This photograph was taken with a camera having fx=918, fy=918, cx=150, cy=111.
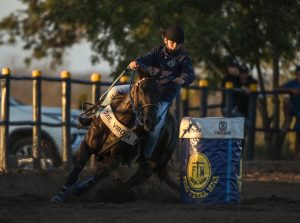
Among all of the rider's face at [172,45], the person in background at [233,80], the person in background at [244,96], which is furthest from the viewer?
Answer: the person in background at [244,96]

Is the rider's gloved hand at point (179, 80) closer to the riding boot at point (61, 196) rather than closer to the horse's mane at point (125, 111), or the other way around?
the horse's mane at point (125, 111)

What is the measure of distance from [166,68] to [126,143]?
3.55 ft

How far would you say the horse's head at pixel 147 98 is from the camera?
10102mm

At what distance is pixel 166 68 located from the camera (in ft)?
36.3

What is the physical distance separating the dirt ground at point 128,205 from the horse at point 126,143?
10.3 inches

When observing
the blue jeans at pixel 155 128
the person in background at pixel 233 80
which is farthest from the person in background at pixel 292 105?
the blue jeans at pixel 155 128

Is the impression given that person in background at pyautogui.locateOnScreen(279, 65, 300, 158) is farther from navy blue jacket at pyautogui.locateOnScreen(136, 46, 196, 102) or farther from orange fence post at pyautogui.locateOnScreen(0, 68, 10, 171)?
navy blue jacket at pyautogui.locateOnScreen(136, 46, 196, 102)

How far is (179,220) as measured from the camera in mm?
8711

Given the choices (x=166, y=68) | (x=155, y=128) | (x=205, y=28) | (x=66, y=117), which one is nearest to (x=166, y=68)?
(x=166, y=68)

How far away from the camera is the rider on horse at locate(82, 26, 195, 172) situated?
1089 centimetres

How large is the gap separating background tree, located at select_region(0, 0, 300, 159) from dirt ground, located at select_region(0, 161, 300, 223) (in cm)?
→ 472

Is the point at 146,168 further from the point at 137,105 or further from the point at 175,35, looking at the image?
the point at 175,35

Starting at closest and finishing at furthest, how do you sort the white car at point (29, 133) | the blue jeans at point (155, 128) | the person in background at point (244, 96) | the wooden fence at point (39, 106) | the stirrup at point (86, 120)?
the blue jeans at point (155, 128)
the stirrup at point (86, 120)
the wooden fence at point (39, 106)
the white car at point (29, 133)
the person in background at point (244, 96)

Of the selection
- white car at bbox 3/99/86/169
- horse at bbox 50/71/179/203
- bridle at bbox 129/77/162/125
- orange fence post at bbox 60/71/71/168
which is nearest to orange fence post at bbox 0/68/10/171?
white car at bbox 3/99/86/169
